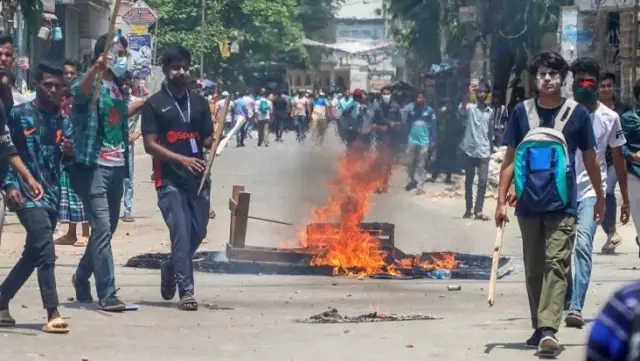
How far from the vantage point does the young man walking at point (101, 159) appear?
872 centimetres

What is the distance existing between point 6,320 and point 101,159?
4.60 ft

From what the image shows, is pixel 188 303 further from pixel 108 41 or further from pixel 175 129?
pixel 108 41

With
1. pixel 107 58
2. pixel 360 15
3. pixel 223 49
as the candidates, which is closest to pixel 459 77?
pixel 223 49

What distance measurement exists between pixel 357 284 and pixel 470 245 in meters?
4.02

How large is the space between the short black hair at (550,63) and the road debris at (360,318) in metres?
1.99

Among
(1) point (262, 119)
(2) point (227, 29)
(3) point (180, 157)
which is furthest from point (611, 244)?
(2) point (227, 29)

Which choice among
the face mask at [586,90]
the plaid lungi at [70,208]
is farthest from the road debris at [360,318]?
the plaid lungi at [70,208]

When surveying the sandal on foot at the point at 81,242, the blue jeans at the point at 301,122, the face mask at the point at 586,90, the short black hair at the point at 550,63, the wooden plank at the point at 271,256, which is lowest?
the blue jeans at the point at 301,122

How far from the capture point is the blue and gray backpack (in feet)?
23.9

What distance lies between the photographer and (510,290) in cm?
1038

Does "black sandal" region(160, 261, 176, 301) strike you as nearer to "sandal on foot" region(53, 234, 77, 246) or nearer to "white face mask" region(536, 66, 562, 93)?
"white face mask" region(536, 66, 562, 93)

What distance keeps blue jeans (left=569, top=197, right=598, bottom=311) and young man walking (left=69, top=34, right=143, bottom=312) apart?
299 centimetres

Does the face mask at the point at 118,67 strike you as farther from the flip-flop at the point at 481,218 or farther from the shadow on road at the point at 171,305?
the flip-flop at the point at 481,218

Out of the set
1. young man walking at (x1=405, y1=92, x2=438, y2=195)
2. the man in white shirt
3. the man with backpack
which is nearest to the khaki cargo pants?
the man with backpack
